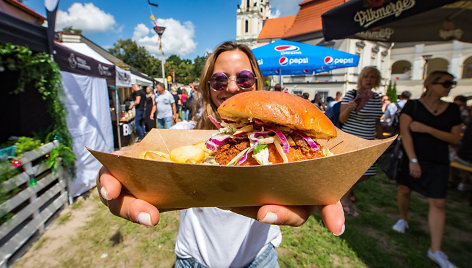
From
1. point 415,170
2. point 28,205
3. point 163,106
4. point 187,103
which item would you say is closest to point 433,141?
point 415,170

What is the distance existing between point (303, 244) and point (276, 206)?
8.69 feet

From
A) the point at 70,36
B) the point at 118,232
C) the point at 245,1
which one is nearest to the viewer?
the point at 118,232

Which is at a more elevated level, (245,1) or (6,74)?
(245,1)

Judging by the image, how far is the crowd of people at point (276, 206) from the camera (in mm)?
1021

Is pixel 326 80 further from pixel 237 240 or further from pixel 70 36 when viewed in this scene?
pixel 237 240

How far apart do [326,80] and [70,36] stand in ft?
88.5

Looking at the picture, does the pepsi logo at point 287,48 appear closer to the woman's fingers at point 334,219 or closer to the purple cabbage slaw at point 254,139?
the purple cabbage slaw at point 254,139

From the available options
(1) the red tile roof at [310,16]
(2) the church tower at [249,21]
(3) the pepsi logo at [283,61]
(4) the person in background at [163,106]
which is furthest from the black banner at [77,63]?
(2) the church tower at [249,21]

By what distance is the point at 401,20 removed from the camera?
11.6 feet

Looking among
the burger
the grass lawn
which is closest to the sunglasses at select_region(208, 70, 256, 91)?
the burger

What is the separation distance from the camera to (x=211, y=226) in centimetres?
150

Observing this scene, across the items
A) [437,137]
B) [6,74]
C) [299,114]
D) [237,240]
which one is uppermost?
[6,74]

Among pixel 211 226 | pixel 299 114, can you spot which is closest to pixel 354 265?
pixel 211 226

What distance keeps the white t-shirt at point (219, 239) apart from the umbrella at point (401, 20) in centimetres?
291
